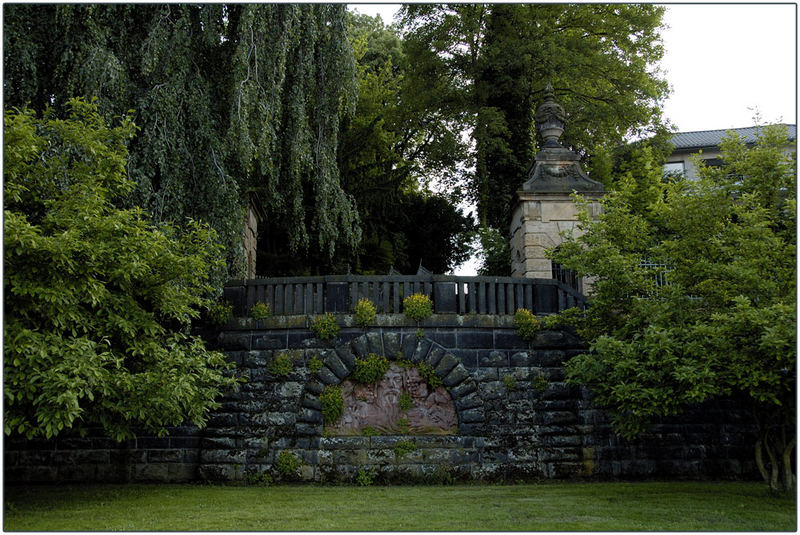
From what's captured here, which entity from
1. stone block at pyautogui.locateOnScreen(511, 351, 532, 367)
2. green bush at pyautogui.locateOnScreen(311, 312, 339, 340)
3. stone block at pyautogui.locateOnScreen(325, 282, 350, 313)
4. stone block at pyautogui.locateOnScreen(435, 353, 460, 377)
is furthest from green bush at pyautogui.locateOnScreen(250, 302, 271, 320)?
stone block at pyautogui.locateOnScreen(511, 351, 532, 367)

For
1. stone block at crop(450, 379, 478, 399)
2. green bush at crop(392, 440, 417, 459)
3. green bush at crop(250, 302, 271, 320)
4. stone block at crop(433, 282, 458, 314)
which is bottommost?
green bush at crop(392, 440, 417, 459)

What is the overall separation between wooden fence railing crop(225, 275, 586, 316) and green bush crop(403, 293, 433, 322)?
8.5 inches

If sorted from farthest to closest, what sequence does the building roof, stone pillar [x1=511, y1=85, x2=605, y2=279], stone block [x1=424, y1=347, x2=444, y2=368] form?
the building roof < stone pillar [x1=511, y1=85, x2=605, y2=279] < stone block [x1=424, y1=347, x2=444, y2=368]

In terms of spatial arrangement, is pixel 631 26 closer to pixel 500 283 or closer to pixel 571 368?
pixel 500 283

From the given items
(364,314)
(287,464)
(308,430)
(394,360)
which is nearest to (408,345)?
(394,360)

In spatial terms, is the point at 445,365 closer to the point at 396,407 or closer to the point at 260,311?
the point at 396,407

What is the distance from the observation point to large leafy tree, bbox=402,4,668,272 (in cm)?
2045

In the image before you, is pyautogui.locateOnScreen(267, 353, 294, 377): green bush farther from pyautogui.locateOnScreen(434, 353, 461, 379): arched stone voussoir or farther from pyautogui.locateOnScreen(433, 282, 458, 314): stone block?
pyautogui.locateOnScreen(433, 282, 458, 314): stone block

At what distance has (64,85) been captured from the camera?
11453 mm

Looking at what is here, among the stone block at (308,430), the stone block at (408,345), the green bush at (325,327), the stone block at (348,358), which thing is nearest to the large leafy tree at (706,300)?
the stone block at (408,345)

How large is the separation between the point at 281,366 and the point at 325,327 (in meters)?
1.01

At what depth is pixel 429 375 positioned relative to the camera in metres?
12.7

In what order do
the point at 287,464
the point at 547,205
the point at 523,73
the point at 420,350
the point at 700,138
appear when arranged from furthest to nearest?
1. the point at 700,138
2. the point at 523,73
3. the point at 547,205
4. the point at 420,350
5. the point at 287,464

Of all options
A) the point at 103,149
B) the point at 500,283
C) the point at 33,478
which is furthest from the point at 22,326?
the point at 500,283
